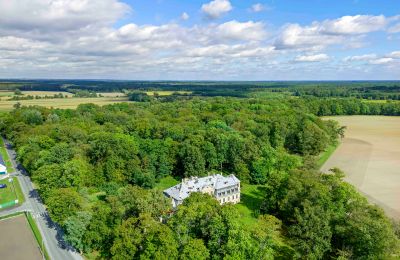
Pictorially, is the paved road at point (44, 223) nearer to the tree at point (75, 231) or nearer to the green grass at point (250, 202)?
the tree at point (75, 231)

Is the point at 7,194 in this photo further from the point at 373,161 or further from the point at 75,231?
the point at 373,161

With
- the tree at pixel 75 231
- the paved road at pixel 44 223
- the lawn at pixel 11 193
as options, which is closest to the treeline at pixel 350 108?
the paved road at pixel 44 223

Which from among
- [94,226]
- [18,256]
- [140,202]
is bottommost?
[18,256]

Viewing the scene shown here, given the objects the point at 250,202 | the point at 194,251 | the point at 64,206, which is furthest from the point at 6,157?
the point at 194,251

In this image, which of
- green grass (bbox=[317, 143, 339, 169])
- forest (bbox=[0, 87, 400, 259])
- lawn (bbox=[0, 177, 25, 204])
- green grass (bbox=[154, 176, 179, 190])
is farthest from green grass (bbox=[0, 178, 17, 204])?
green grass (bbox=[317, 143, 339, 169])

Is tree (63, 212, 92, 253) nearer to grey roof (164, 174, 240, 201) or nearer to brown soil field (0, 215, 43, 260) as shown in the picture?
brown soil field (0, 215, 43, 260)

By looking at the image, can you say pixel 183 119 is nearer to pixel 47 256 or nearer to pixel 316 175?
pixel 316 175

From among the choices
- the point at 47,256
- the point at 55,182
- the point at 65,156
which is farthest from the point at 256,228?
the point at 65,156
